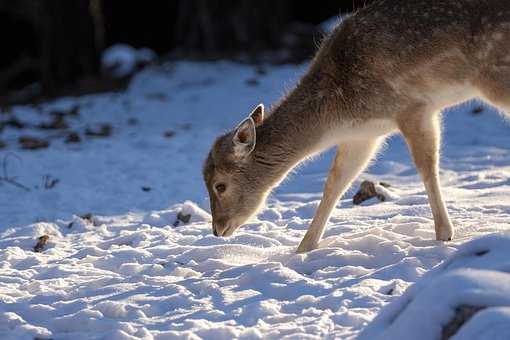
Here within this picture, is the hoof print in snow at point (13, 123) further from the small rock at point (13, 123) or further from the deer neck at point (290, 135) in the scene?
the deer neck at point (290, 135)

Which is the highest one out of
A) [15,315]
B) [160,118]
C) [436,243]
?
[160,118]

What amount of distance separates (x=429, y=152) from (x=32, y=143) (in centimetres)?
672

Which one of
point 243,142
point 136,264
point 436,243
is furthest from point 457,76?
point 136,264

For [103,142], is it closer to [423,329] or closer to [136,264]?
[136,264]

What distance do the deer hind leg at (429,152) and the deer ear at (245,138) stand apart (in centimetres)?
106

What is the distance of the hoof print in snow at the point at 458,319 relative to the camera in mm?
3420

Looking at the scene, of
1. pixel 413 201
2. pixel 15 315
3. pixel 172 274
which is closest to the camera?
pixel 15 315

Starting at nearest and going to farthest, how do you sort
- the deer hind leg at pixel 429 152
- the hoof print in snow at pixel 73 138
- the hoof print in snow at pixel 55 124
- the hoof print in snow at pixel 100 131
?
1. the deer hind leg at pixel 429 152
2. the hoof print in snow at pixel 73 138
3. the hoof print in snow at pixel 100 131
4. the hoof print in snow at pixel 55 124

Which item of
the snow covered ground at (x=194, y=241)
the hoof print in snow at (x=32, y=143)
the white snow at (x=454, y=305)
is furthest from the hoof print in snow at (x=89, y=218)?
the white snow at (x=454, y=305)

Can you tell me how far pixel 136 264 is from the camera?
616 cm

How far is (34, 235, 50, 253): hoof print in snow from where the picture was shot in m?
6.95

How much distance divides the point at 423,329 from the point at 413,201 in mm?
4192

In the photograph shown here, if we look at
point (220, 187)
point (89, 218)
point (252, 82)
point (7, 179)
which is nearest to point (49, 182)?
point (7, 179)

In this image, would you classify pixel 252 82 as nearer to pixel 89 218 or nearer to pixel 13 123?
pixel 13 123
